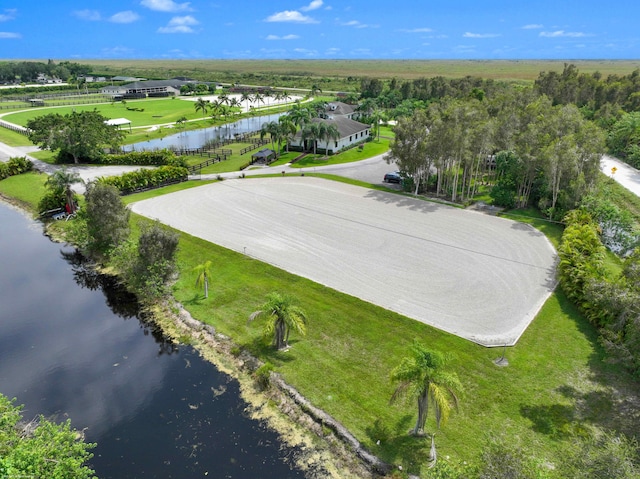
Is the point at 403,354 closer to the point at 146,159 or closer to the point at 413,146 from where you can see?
the point at 413,146

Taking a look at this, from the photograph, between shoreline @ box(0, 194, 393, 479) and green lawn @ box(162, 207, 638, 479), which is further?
green lawn @ box(162, 207, 638, 479)

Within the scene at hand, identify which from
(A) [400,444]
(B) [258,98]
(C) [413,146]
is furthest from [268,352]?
(B) [258,98]

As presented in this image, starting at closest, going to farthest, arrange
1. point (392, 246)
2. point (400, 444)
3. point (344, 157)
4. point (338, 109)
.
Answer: point (400, 444), point (392, 246), point (344, 157), point (338, 109)

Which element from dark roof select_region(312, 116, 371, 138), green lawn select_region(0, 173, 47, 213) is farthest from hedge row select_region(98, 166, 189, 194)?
dark roof select_region(312, 116, 371, 138)

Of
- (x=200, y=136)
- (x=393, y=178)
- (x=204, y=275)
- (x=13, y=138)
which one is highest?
(x=13, y=138)

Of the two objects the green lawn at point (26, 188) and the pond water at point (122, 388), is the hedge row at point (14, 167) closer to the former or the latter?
the green lawn at point (26, 188)

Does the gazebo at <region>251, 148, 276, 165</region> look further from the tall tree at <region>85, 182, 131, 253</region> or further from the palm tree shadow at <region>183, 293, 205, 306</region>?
the palm tree shadow at <region>183, 293, 205, 306</region>

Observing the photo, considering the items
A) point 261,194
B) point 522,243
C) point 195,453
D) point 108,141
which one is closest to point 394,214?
point 522,243
